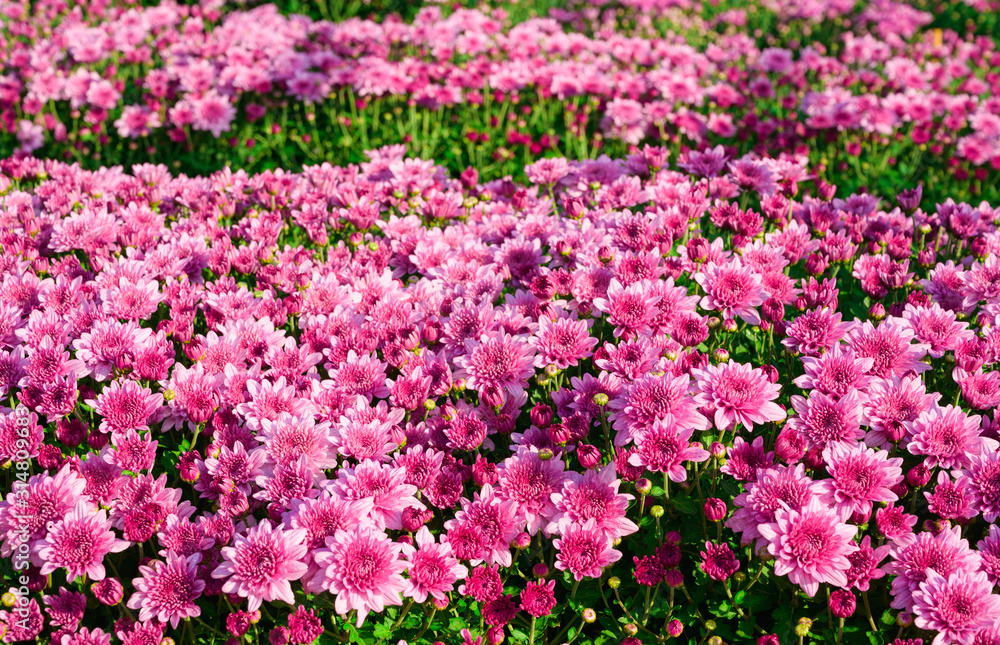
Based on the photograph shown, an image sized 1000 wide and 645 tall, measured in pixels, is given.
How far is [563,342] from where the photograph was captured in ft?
10.1

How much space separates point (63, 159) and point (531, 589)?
21.7ft

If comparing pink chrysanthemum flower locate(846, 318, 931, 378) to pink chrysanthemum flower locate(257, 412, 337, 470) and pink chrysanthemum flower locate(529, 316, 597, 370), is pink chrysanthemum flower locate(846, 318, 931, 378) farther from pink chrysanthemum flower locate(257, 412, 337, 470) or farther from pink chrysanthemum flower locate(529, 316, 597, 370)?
pink chrysanthemum flower locate(257, 412, 337, 470)

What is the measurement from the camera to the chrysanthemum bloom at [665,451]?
2.63 meters

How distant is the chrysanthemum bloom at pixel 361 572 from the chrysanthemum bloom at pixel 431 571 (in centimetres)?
5

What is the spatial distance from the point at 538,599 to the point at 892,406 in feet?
5.30

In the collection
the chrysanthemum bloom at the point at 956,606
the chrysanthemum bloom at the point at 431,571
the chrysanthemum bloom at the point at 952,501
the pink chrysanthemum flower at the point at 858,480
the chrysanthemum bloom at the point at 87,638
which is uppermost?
the pink chrysanthemum flower at the point at 858,480

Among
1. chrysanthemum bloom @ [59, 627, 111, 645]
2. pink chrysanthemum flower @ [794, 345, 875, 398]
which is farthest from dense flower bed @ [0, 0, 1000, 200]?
chrysanthemum bloom @ [59, 627, 111, 645]

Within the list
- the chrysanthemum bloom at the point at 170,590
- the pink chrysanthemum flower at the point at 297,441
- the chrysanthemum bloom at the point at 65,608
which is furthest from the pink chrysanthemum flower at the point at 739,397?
the chrysanthemum bloom at the point at 65,608

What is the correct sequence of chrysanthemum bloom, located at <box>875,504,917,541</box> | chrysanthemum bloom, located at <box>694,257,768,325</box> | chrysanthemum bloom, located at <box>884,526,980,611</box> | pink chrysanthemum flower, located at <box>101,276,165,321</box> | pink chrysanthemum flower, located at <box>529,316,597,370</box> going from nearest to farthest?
chrysanthemum bloom, located at <box>884,526,980,611</box> → chrysanthemum bloom, located at <box>875,504,917,541</box> → pink chrysanthemum flower, located at <box>529,316,597,370</box> → chrysanthemum bloom, located at <box>694,257,768,325</box> → pink chrysanthemum flower, located at <box>101,276,165,321</box>

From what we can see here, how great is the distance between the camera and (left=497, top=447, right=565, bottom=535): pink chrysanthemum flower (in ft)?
8.86

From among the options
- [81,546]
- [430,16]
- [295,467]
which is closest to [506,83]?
[430,16]

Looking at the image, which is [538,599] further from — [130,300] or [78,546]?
[130,300]

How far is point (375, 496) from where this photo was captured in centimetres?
262

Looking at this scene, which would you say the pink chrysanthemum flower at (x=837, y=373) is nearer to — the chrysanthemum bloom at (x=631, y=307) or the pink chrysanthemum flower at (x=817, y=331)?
the pink chrysanthemum flower at (x=817, y=331)
